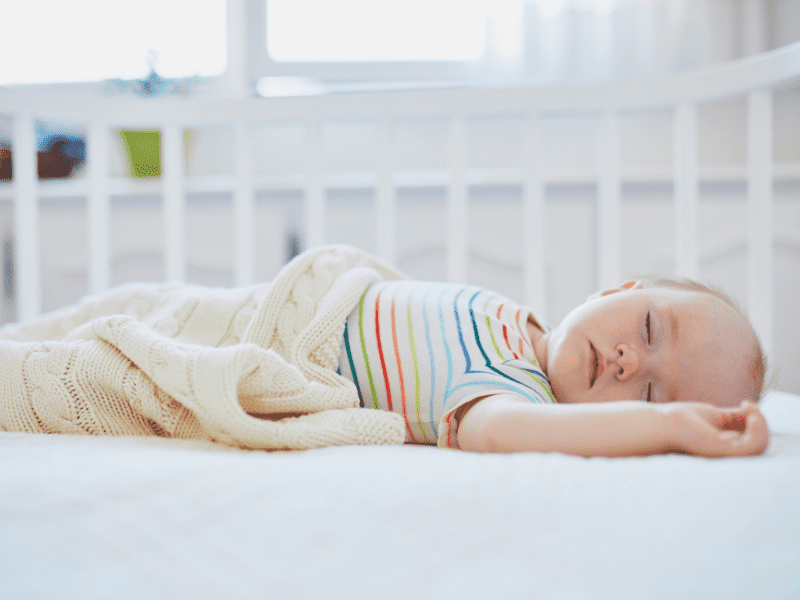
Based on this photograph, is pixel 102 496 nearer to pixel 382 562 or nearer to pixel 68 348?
pixel 382 562

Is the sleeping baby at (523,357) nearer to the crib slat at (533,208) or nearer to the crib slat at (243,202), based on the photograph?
the crib slat at (533,208)

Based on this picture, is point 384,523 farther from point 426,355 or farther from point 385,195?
point 385,195

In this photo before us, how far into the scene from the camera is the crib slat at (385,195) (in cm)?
109

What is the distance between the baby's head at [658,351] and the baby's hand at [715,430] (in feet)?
0.49

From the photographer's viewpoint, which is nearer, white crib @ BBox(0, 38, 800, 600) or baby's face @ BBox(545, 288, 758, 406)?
white crib @ BBox(0, 38, 800, 600)

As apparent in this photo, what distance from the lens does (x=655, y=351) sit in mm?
653

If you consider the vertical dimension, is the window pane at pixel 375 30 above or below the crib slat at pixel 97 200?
above

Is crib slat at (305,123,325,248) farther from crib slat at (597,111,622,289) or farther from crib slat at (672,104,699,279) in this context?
crib slat at (672,104,699,279)

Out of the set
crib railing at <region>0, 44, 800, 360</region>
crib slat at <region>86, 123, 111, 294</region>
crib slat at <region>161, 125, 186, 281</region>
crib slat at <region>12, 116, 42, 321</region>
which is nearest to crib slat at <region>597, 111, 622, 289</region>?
crib railing at <region>0, 44, 800, 360</region>

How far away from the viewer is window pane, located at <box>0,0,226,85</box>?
1.55 metres

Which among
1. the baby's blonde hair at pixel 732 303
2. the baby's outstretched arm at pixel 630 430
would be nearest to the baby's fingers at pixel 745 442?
the baby's outstretched arm at pixel 630 430

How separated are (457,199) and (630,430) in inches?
26.6

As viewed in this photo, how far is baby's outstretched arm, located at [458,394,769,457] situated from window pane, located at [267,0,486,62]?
3.75ft

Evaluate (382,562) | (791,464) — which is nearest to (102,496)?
(382,562)
